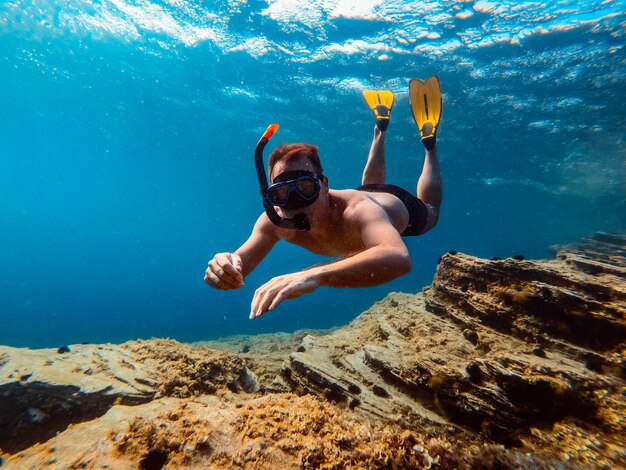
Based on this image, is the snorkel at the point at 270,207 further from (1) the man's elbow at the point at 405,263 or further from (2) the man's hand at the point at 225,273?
(1) the man's elbow at the point at 405,263

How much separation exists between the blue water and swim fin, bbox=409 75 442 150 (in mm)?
7163

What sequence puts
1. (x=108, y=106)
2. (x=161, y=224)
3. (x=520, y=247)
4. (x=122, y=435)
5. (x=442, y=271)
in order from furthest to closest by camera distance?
1. (x=161, y=224)
2. (x=520, y=247)
3. (x=108, y=106)
4. (x=442, y=271)
5. (x=122, y=435)

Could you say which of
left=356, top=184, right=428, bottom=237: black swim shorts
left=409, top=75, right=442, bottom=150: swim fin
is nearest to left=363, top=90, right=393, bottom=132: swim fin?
left=409, top=75, right=442, bottom=150: swim fin

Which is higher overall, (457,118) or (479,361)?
(457,118)

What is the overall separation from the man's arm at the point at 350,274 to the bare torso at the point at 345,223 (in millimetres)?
739

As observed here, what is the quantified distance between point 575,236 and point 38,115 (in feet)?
275

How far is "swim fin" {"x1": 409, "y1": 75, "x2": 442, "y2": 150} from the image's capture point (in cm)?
753

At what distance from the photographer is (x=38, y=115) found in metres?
31.9

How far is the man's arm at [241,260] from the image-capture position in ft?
8.85

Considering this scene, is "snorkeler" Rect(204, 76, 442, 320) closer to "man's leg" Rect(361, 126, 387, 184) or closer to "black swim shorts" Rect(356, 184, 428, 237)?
"black swim shorts" Rect(356, 184, 428, 237)

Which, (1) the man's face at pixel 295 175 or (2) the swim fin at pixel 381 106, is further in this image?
(2) the swim fin at pixel 381 106

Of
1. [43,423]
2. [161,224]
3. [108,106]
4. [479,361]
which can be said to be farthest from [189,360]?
[161,224]

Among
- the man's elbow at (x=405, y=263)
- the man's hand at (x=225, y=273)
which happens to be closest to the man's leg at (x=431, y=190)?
the man's elbow at (x=405, y=263)

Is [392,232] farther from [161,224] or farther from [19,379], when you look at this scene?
[161,224]
